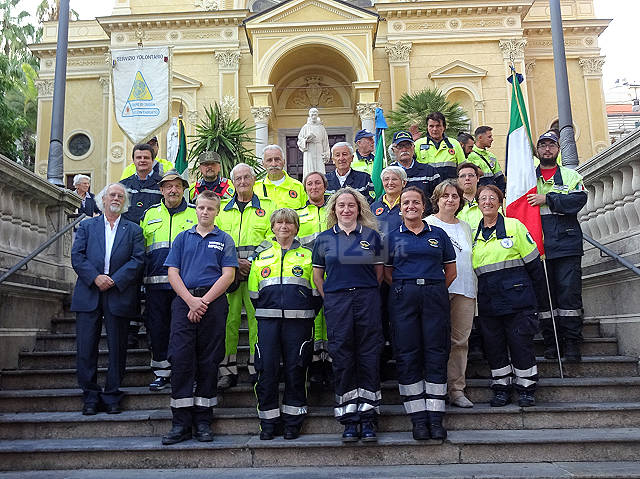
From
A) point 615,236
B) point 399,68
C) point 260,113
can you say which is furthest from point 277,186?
point 399,68

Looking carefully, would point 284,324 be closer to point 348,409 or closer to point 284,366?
point 284,366

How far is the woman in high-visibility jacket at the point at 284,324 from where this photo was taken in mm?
4855

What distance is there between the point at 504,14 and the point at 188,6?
12.6m

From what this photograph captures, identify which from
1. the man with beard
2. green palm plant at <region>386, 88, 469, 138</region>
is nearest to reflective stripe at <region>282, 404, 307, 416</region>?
the man with beard

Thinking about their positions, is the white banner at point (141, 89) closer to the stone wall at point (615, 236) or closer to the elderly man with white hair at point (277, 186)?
Answer: the elderly man with white hair at point (277, 186)

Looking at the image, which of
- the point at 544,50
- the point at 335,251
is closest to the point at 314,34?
the point at 544,50

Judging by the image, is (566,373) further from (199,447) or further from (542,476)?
(199,447)

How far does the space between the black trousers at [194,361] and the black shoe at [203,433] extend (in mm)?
45

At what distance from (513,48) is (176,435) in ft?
69.5

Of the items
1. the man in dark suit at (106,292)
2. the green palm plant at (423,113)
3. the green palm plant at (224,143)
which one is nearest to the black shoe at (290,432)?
the man in dark suit at (106,292)

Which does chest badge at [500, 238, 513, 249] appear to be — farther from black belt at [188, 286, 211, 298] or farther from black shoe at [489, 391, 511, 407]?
black belt at [188, 286, 211, 298]

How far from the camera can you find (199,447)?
4668 mm

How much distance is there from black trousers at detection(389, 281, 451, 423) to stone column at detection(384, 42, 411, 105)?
60.7ft

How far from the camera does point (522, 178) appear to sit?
6.37 m
